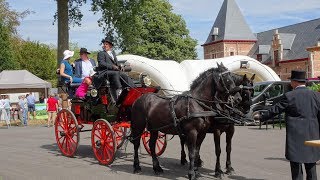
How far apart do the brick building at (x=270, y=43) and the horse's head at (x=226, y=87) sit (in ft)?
146

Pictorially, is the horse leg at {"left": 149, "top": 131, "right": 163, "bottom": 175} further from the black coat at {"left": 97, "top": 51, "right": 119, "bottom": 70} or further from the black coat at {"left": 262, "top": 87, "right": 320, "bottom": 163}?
the black coat at {"left": 262, "top": 87, "right": 320, "bottom": 163}

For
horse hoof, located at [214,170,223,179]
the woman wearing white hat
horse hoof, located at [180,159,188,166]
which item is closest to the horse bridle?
horse hoof, located at [214,170,223,179]

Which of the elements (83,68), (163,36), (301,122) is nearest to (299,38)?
(163,36)

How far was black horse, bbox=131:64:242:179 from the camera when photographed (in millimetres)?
7719

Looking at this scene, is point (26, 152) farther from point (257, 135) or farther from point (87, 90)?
point (257, 135)

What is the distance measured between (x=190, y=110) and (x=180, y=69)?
A: 17660 mm

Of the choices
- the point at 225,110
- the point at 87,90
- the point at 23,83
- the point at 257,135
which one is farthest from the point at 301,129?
the point at 23,83

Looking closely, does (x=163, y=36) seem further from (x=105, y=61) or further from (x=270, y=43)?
(x=105, y=61)

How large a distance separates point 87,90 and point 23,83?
2186 cm

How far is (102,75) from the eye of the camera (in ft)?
31.8

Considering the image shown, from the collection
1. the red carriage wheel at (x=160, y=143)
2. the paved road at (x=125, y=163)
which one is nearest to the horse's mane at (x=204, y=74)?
the paved road at (x=125, y=163)

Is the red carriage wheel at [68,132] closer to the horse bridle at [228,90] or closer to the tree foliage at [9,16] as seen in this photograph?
the horse bridle at [228,90]

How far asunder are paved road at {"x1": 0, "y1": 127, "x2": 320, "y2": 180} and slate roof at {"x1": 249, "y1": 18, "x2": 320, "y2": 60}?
43.1 metres

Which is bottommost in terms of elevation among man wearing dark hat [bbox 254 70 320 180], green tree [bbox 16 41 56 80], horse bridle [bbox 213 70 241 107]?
man wearing dark hat [bbox 254 70 320 180]
